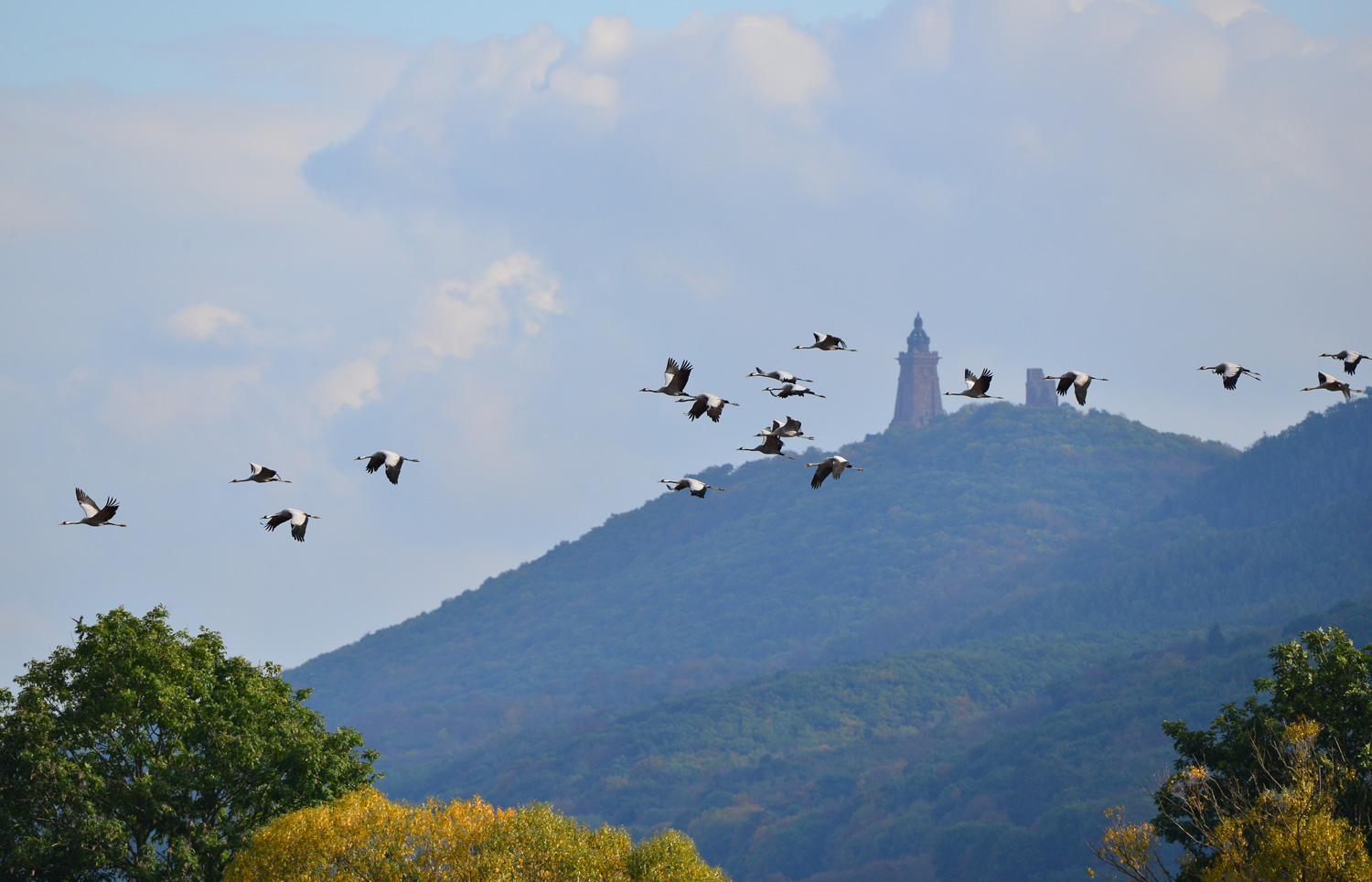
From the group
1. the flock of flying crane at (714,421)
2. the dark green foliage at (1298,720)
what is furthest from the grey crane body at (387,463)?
the dark green foliage at (1298,720)

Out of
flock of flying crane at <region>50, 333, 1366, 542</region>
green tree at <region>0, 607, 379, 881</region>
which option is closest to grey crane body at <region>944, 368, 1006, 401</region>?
flock of flying crane at <region>50, 333, 1366, 542</region>

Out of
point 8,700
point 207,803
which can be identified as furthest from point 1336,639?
point 8,700

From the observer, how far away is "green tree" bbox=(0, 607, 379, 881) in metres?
47.8

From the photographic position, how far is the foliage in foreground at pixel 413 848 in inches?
1756

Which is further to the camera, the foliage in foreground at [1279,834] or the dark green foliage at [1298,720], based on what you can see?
the dark green foliage at [1298,720]

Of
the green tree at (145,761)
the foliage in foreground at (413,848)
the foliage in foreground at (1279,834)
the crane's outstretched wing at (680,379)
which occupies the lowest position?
the foliage in foreground at (1279,834)

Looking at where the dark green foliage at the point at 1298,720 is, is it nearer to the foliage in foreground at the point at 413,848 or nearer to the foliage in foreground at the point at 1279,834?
the foliage in foreground at the point at 1279,834

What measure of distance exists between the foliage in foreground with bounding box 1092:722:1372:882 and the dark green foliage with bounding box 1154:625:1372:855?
0.59 m

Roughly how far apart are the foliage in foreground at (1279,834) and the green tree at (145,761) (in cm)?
2521

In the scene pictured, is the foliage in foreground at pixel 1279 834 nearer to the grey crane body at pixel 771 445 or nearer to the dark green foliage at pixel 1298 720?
the dark green foliage at pixel 1298 720

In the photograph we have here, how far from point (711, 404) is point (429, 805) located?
755 inches

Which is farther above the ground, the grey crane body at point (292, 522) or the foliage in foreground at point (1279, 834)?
the grey crane body at point (292, 522)

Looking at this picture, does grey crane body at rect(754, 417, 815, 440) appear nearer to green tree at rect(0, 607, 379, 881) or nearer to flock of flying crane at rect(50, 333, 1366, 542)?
flock of flying crane at rect(50, 333, 1366, 542)

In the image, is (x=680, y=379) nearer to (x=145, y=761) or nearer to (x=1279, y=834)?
(x=1279, y=834)
